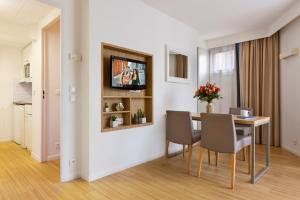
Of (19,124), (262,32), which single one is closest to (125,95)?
(19,124)

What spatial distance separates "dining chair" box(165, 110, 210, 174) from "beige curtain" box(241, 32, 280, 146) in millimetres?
2257

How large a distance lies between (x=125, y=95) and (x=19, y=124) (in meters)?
3.02

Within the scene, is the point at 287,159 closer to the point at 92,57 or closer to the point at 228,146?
the point at 228,146

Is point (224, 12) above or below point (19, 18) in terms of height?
above

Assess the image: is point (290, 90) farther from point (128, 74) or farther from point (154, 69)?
point (128, 74)

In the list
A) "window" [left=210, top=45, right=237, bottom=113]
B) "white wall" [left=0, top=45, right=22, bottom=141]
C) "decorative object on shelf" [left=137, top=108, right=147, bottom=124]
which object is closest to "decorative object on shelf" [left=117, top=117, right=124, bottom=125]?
"decorative object on shelf" [left=137, top=108, right=147, bottom=124]

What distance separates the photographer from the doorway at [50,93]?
3.27 m

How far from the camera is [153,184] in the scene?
2.44 meters

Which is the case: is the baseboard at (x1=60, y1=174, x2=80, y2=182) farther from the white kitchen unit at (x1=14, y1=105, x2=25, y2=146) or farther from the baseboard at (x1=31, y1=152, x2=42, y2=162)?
the white kitchen unit at (x1=14, y1=105, x2=25, y2=146)

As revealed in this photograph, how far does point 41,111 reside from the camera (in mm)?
3236

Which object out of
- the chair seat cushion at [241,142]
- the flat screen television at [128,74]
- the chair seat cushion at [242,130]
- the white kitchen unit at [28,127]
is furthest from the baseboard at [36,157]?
the chair seat cushion at [242,130]

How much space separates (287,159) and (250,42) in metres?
2.68

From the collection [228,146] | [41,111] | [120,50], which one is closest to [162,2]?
[120,50]

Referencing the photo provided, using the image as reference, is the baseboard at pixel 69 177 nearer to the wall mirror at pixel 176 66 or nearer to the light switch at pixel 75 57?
the light switch at pixel 75 57
